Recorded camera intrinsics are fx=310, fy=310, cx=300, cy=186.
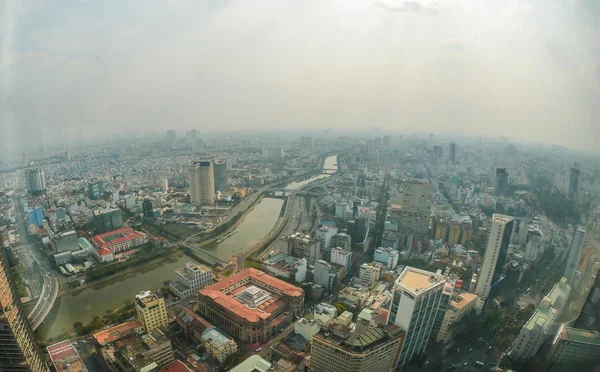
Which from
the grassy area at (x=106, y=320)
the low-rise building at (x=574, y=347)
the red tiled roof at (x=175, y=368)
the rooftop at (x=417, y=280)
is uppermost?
the rooftop at (x=417, y=280)

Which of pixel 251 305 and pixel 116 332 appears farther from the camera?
pixel 251 305

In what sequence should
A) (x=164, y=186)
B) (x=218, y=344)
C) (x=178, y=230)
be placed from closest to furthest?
(x=218, y=344) → (x=178, y=230) → (x=164, y=186)

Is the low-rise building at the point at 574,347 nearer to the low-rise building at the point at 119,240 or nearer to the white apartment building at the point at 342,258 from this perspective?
the white apartment building at the point at 342,258

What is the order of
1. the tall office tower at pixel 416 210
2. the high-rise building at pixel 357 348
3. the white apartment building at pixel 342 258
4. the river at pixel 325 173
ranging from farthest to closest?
the river at pixel 325 173 < the tall office tower at pixel 416 210 < the white apartment building at pixel 342 258 < the high-rise building at pixel 357 348

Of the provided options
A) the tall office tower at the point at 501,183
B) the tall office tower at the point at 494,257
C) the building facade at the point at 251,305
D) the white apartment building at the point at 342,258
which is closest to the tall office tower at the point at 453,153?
the tall office tower at the point at 501,183

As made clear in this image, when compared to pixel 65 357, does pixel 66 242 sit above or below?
above

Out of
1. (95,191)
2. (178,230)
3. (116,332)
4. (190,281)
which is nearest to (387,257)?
(190,281)

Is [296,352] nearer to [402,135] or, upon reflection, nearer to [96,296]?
[96,296]

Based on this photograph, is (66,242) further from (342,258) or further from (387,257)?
(387,257)
